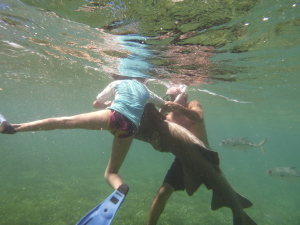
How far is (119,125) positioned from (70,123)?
1041mm

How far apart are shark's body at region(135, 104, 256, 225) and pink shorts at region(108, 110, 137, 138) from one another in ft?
3.45

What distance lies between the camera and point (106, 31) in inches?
356

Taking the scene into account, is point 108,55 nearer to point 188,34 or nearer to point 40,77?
point 188,34

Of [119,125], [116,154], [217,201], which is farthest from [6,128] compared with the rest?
[217,201]

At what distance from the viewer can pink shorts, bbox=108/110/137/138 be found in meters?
4.30

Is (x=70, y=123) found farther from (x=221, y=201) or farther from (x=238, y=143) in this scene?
(x=238, y=143)

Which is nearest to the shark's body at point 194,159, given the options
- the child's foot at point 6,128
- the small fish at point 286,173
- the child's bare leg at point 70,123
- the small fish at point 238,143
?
the child's bare leg at point 70,123

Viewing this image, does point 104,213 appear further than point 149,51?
No

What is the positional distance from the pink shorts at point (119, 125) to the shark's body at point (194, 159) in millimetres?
1053

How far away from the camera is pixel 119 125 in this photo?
4336 mm

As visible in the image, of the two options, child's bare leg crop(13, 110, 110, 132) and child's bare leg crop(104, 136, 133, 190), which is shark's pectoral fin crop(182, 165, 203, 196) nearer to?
child's bare leg crop(104, 136, 133, 190)

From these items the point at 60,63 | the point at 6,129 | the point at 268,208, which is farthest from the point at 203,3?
the point at 268,208

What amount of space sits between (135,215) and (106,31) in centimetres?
1017

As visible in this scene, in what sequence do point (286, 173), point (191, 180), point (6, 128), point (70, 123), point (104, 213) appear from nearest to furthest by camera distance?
point (104, 213)
point (6, 128)
point (70, 123)
point (191, 180)
point (286, 173)
